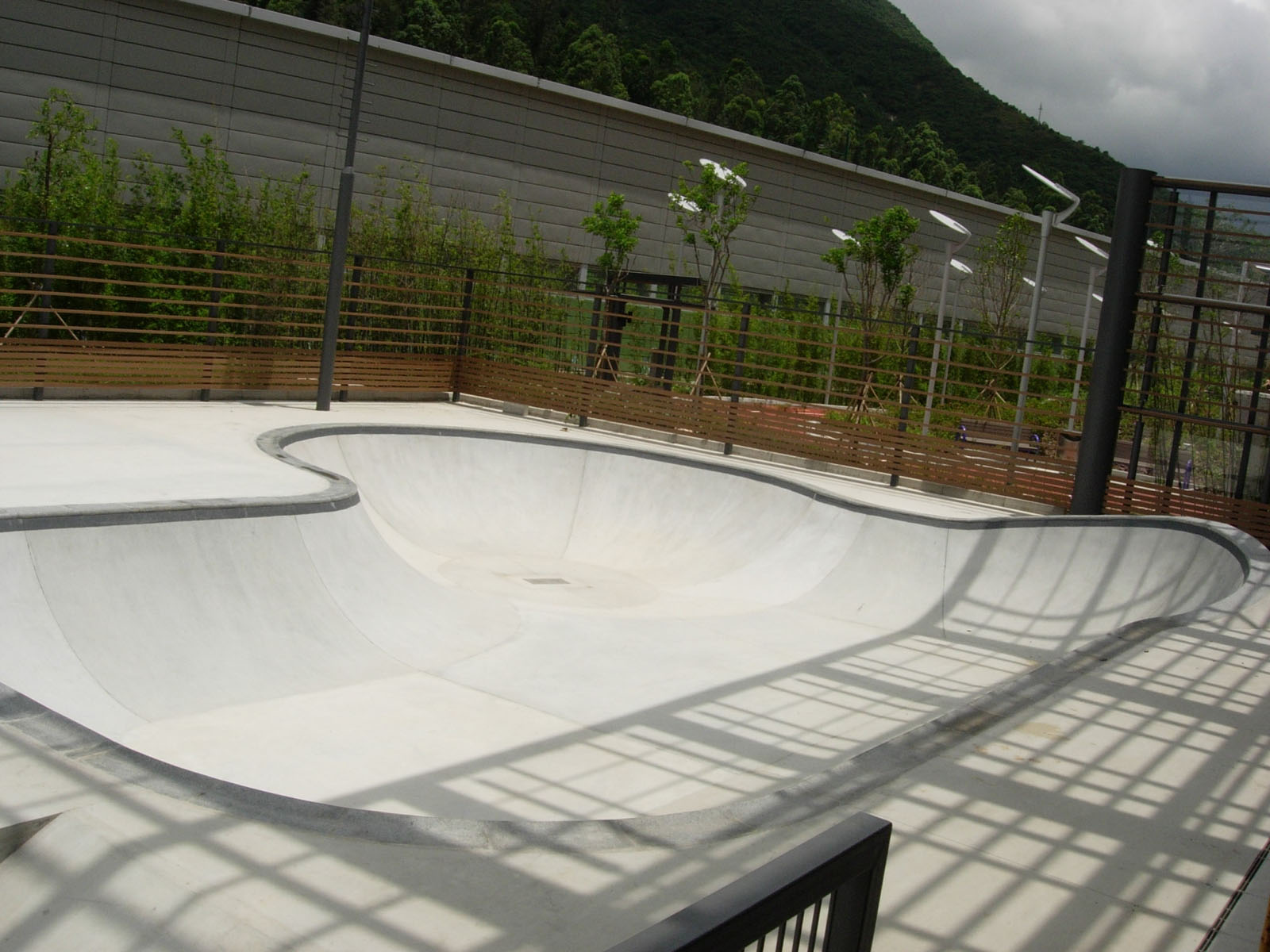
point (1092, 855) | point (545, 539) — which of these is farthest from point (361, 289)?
point (1092, 855)

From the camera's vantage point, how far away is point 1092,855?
3.67m

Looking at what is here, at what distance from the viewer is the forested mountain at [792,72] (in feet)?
184

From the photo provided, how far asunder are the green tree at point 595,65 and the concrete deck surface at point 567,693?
44.4 meters

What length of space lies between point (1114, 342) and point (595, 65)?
4893 centimetres

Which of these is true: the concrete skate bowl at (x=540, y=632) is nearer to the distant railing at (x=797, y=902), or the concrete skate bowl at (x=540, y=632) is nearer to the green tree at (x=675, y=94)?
the distant railing at (x=797, y=902)

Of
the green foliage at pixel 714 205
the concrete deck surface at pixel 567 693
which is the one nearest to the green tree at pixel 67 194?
the concrete deck surface at pixel 567 693

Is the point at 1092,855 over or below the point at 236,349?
below

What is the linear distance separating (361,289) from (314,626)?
8655 millimetres

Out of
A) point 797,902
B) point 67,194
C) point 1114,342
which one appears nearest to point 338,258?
point 67,194

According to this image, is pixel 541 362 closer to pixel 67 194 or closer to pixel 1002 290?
pixel 67 194

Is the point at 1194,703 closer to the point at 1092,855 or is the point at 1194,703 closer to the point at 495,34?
the point at 1092,855

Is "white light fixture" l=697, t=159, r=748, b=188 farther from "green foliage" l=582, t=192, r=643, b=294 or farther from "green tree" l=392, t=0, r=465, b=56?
"green tree" l=392, t=0, r=465, b=56

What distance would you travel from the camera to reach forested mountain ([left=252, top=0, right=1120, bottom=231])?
184 ft

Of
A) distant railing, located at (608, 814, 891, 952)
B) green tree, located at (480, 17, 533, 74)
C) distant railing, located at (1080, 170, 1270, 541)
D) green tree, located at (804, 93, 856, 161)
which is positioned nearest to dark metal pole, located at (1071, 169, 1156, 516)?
distant railing, located at (1080, 170, 1270, 541)
